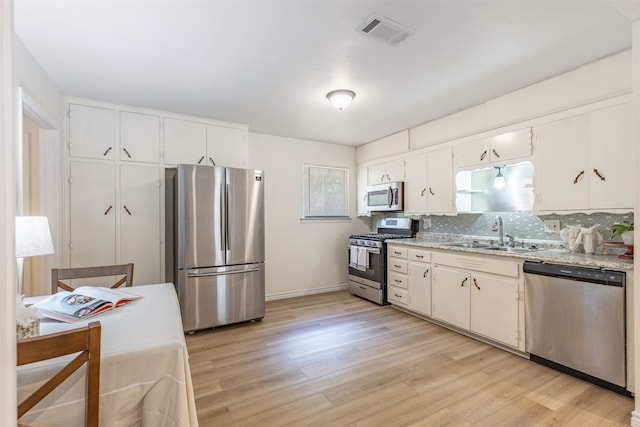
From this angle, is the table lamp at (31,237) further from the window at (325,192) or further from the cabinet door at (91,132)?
the window at (325,192)

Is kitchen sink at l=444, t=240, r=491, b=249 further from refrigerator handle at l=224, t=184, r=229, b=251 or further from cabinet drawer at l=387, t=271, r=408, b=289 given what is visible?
refrigerator handle at l=224, t=184, r=229, b=251

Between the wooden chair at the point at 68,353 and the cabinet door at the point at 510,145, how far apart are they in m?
3.45

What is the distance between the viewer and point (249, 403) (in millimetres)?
2047

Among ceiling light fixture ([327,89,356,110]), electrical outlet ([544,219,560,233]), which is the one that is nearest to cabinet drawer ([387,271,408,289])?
electrical outlet ([544,219,560,233])

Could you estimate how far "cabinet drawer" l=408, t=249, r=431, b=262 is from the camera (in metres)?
3.55

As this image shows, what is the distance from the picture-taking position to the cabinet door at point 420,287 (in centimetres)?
353

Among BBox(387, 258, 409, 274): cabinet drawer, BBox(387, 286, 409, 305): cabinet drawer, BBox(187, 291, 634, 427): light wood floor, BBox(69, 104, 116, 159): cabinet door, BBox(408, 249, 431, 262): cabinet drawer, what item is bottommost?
BBox(187, 291, 634, 427): light wood floor

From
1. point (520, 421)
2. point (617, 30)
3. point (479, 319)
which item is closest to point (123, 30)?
point (617, 30)

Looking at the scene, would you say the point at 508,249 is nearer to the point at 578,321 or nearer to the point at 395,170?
the point at 578,321

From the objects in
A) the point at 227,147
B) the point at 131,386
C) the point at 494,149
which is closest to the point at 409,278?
the point at 494,149

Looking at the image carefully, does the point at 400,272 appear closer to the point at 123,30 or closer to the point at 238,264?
the point at 238,264

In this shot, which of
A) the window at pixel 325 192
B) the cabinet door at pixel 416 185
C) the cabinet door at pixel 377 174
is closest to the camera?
the cabinet door at pixel 416 185

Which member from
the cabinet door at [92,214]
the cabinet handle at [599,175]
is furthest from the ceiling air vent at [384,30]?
the cabinet door at [92,214]

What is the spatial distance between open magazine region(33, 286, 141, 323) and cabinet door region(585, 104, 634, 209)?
3.42 meters
